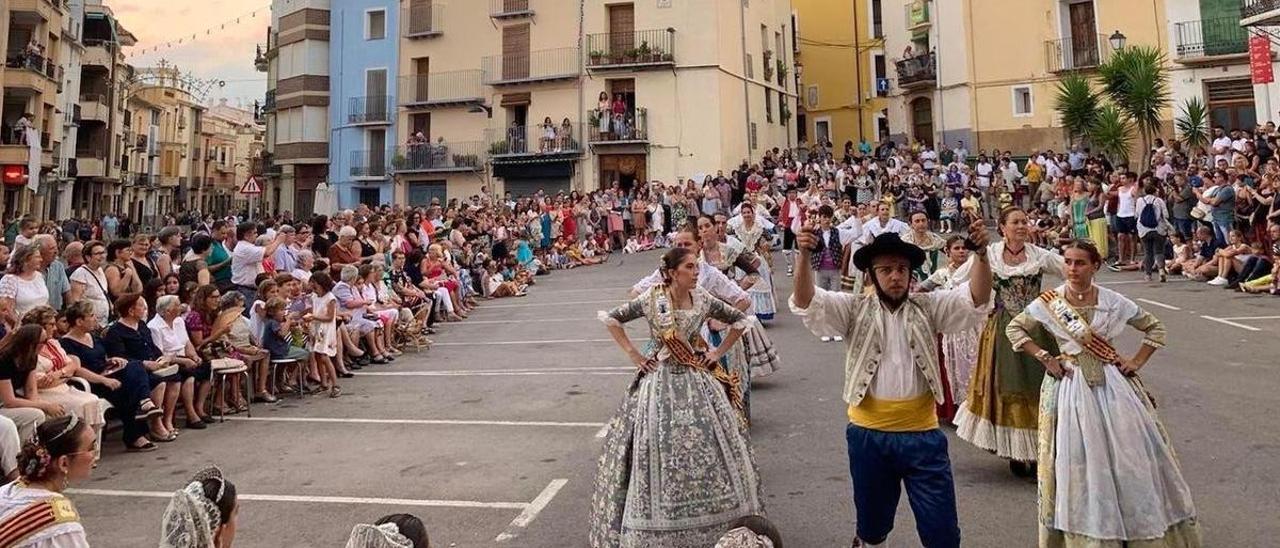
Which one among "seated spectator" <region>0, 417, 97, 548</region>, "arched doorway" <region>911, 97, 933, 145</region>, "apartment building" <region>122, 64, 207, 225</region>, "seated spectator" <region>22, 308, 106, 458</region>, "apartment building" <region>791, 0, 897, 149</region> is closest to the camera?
"seated spectator" <region>0, 417, 97, 548</region>

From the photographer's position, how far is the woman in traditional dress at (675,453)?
4383mm

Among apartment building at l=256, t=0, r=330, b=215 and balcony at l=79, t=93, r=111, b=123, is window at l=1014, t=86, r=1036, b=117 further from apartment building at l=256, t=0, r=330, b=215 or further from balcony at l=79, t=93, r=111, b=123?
balcony at l=79, t=93, r=111, b=123

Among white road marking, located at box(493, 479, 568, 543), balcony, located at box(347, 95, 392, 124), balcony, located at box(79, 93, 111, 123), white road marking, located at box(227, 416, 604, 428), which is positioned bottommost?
white road marking, located at box(493, 479, 568, 543)

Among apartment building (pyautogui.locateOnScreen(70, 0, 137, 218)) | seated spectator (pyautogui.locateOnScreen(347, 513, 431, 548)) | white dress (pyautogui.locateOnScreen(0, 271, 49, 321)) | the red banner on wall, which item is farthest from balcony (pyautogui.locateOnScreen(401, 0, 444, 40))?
seated spectator (pyautogui.locateOnScreen(347, 513, 431, 548))

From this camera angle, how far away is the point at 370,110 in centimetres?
3997

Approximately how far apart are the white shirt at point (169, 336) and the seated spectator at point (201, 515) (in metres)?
6.41

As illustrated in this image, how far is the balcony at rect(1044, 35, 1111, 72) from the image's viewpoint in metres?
32.2

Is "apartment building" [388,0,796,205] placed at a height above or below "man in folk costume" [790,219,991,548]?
above

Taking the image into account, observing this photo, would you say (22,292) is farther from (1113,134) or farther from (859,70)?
(859,70)

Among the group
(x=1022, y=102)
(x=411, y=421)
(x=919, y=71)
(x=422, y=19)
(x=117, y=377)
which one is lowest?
(x=411, y=421)

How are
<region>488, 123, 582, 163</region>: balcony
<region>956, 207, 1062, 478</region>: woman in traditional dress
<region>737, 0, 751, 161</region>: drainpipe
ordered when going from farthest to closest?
<region>737, 0, 751, 161</region>: drainpipe
<region>488, 123, 582, 163</region>: balcony
<region>956, 207, 1062, 478</region>: woman in traditional dress

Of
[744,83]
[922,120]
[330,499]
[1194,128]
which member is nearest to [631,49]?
[744,83]

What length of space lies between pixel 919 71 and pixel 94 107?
44535 millimetres

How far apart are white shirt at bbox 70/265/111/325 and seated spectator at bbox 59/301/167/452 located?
1.45 m
